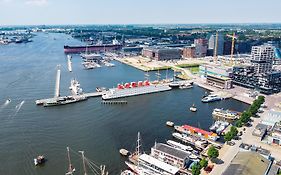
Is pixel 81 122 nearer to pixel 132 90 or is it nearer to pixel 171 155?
pixel 132 90

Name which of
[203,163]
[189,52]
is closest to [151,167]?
[203,163]

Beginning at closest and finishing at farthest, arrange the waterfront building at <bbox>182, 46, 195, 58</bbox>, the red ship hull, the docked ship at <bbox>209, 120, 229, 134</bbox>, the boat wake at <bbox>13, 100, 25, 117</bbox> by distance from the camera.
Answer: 1. the docked ship at <bbox>209, 120, 229, 134</bbox>
2. the boat wake at <bbox>13, 100, 25, 117</bbox>
3. the waterfront building at <bbox>182, 46, 195, 58</bbox>
4. the red ship hull

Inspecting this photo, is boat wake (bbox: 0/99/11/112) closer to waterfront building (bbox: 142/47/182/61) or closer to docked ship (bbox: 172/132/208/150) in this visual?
docked ship (bbox: 172/132/208/150)

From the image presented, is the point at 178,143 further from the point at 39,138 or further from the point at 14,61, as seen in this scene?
the point at 14,61

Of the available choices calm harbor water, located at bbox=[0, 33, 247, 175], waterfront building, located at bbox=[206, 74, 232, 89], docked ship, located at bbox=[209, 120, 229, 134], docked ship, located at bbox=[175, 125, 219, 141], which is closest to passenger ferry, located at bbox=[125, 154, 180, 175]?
calm harbor water, located at bbox=[0, 33, 247, 175]

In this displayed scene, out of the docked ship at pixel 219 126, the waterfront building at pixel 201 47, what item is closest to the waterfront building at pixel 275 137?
the docked ship at pixel 219 126

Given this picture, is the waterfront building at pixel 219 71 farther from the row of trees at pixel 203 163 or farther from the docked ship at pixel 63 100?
the row of trees at pixel 203 163
